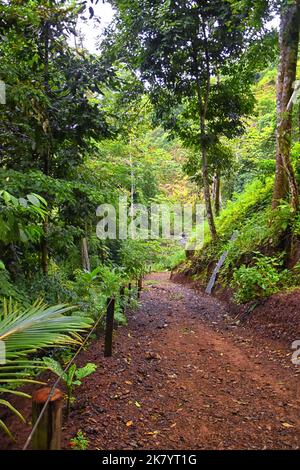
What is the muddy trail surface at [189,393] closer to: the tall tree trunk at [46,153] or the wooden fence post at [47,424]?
the wooden fence post at [47,424]

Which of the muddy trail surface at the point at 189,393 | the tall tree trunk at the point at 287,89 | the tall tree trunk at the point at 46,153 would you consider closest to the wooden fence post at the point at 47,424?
the muddy trail surface at the point at 189,393

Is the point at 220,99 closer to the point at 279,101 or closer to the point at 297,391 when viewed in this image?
the point at 279,101

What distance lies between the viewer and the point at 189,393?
3369mm

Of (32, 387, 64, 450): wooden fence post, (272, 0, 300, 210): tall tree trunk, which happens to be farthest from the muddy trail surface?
(272, 0, 300, 210): tall tree trunk

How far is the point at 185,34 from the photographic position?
324 inches

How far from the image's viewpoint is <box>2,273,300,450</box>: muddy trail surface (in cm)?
267

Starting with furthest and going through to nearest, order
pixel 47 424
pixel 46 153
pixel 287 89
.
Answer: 1. pixel 287 89
2. pixel 46 153
3. pixel 47 424

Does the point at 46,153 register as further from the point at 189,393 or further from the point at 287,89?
the point at 287,89

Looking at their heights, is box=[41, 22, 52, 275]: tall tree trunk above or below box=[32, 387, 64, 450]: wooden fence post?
above

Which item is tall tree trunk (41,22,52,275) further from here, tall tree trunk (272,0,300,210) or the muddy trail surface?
tall tree trunk (272,0,300,210)

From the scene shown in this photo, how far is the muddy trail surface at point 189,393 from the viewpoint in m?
2.67

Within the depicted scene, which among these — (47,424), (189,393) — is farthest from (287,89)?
(47,424)

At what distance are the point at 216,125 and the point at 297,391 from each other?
8957 mm
